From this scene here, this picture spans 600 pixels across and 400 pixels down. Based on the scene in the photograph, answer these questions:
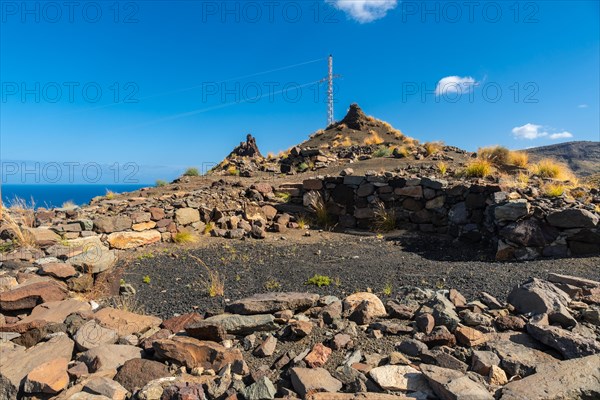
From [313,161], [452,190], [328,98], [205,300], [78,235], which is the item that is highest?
[328,98]

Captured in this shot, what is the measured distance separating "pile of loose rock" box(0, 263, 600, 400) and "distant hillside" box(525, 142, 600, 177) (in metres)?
42.7

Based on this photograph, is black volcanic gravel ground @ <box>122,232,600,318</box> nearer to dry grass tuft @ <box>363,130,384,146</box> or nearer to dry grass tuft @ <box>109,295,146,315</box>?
dry grass tuft @ <box>109,295,146,315</box>

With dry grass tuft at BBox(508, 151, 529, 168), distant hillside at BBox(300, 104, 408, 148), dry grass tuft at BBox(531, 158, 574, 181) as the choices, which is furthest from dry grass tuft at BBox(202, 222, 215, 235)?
distant hillside at BBox(300, 104, 408, 148)

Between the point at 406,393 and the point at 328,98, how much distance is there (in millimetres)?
30528

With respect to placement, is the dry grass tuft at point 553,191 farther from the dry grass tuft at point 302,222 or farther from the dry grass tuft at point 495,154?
the dry grass tuft at point 302,222

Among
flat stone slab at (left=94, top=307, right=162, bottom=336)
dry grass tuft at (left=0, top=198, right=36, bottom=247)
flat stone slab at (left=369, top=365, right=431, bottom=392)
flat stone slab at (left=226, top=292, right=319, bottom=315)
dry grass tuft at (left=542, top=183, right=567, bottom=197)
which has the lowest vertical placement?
flat stone slab at (left=94, top=307, right=162, bottom=336)

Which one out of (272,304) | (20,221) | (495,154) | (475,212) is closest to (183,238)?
(20,221)

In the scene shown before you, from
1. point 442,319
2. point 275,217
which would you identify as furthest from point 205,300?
point 275,217

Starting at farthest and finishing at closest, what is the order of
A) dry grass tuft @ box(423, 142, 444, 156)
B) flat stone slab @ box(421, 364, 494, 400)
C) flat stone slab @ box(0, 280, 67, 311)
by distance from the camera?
dry grass tuft @ box(423, 142, 444, 156) < flat stone slab @ box(0, 280, 67, 311) < flat stone slab @ box(421, 364, 494, 400)

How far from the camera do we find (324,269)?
668 cm

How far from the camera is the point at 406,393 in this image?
8.69ft

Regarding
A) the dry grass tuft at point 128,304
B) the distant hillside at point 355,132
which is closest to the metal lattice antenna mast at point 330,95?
the distant hillside at point 355,132

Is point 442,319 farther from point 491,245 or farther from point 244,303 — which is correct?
point 491,245

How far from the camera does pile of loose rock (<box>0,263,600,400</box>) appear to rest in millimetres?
2689
